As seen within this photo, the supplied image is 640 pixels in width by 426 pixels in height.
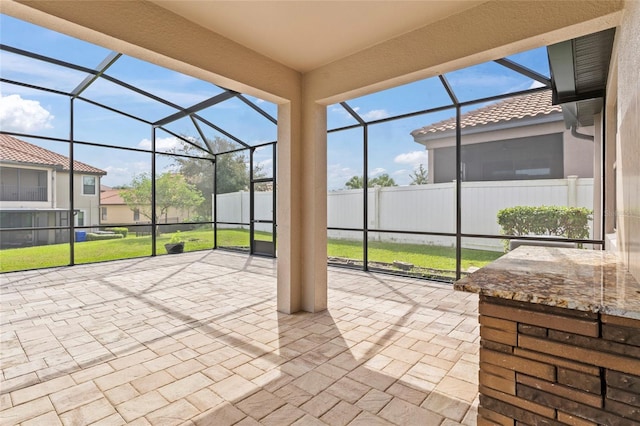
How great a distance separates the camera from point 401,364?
240 cm

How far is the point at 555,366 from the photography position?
116cm

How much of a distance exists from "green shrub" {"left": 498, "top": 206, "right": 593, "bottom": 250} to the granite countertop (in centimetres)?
338

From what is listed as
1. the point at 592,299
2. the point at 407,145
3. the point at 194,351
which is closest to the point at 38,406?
the point at 194,351

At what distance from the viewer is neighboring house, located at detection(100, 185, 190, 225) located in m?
7.79

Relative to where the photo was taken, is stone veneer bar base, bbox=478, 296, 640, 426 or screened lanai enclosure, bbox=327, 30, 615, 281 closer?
stone veneer bar base, bbox=478, 296, 640, 426

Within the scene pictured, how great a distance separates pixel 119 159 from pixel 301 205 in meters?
6.91

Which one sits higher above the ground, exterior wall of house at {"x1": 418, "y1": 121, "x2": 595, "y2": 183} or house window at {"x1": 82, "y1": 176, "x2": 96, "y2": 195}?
exterior wall of house at {"x1": 418, "y1": 121, "x2": 595, "y2": 183}

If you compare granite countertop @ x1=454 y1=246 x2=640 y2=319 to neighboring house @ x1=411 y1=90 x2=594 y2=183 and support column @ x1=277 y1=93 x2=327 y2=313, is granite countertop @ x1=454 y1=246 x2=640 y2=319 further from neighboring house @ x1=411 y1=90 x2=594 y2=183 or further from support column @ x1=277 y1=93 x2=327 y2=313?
neighboring house @ x1=411 y1=90 x2=594 y2=183

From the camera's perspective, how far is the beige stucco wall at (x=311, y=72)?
6.64ft

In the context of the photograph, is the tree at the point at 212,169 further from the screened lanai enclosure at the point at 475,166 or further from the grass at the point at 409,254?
the grass at the point at 409,254

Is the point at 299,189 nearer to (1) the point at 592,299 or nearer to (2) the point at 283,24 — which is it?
(2) the point at 283,24

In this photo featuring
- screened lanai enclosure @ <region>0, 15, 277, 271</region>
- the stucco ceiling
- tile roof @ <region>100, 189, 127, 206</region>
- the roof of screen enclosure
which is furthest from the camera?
tile roof @ <region>100, 189, 127, 206</region>

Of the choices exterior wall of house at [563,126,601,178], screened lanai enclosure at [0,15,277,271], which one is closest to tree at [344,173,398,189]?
screened lanai enclosure at [0,15,277,271]

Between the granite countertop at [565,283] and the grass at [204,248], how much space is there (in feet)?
12.5
